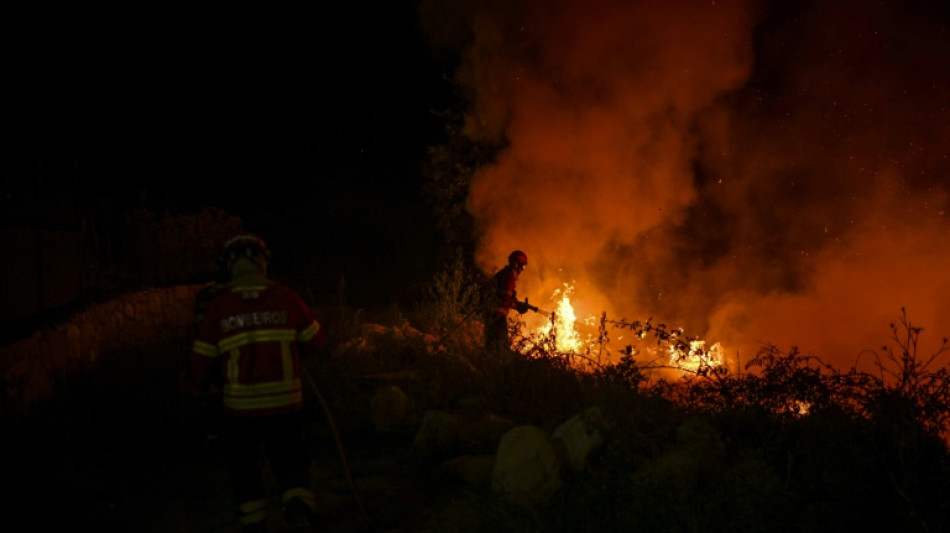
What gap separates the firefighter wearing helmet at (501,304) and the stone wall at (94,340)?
343 centimetres

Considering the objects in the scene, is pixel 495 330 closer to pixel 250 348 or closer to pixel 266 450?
pixel 266 450

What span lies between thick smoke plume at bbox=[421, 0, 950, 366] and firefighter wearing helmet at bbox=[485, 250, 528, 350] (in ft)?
7.75

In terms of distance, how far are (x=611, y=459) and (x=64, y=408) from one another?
4.24m

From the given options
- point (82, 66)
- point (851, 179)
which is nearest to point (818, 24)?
point (851, 179)

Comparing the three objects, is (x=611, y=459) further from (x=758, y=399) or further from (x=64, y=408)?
(x=64, y=408)

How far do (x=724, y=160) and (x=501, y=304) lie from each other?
17.2 ft

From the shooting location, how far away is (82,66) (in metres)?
13.4

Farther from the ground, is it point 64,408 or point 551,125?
point 551,125

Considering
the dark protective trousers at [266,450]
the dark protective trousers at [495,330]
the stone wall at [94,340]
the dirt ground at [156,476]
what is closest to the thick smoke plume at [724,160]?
the dark protective trousers at [495,330]

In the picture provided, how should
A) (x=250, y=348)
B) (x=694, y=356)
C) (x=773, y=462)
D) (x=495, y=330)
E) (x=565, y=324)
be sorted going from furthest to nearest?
1. (x=565, y=324)
2. (x=495, y=330)
3. (x=694, y=356)
4. (x=773, y=462)
5. (x=250, y=348)

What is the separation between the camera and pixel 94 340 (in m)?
7.03

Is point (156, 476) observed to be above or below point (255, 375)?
below

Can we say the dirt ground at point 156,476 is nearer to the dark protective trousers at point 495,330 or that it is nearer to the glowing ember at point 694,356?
the dark protective trousers at point 495,330

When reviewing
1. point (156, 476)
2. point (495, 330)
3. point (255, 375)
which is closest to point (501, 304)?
point (495, 330)
